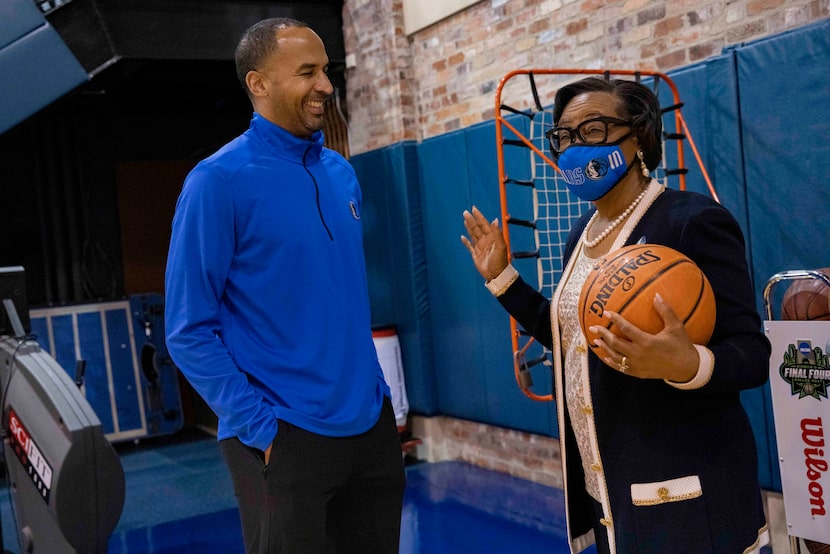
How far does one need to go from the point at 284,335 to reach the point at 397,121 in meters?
4.22

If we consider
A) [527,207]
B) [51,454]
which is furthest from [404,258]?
[51,454]

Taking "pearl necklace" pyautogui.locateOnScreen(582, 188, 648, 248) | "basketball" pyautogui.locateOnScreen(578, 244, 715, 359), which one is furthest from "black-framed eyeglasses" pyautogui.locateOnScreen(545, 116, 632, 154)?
"basketball" pyautogui.locateOnScreen(578, 244, 715, 359)

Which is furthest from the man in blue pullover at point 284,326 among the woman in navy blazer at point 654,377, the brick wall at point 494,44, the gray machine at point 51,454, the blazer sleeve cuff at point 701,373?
the brick wall at point 494,44

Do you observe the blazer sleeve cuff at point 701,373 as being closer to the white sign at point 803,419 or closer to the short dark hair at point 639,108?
the short dark hair at point 639,108

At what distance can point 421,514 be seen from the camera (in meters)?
4.84

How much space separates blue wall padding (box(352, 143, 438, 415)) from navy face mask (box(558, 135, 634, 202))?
4136 mm

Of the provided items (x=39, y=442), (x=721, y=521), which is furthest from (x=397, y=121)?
(x=721, y=521)

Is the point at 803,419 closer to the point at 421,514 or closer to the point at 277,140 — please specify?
the point at 277,140

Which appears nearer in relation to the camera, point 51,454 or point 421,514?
point 51,454

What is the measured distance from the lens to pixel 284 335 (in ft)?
6.59

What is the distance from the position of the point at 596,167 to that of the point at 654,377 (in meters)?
0.51

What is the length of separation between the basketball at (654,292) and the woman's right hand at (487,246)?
482 millimetres

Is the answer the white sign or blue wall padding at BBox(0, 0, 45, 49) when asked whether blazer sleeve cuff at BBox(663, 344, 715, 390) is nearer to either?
the white sign

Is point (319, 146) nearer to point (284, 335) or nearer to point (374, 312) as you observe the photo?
point (284, 335)
